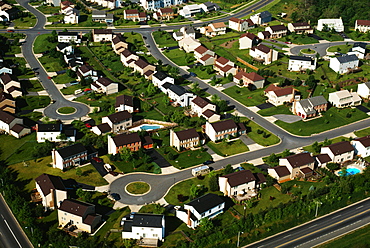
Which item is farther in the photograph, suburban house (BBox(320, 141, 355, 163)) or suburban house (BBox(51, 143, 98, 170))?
suburban house (BBox(320, 141, 355, 163))

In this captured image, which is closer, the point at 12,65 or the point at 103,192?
the point at 103,192

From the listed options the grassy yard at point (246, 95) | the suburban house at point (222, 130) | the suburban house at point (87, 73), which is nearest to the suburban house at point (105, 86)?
the suburban house at point (87, 73)

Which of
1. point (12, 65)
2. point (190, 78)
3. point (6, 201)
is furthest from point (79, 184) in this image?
point (12, 65)

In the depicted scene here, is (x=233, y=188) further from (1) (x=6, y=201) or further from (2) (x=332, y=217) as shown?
(1) (x=6, y=201)

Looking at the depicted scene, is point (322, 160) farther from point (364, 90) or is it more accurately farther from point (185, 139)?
point (364, 90)

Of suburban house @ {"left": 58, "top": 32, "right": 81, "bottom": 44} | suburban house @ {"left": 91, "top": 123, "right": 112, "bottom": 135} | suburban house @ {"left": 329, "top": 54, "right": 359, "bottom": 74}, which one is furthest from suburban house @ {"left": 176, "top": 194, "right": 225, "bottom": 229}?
suburban house @ {"left": 58, "top": 32, "right": 81, "bottom": 44}

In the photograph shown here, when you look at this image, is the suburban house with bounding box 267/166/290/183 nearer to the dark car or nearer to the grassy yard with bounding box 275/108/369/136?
the grassy yard with bounding box 275/108/369/136
